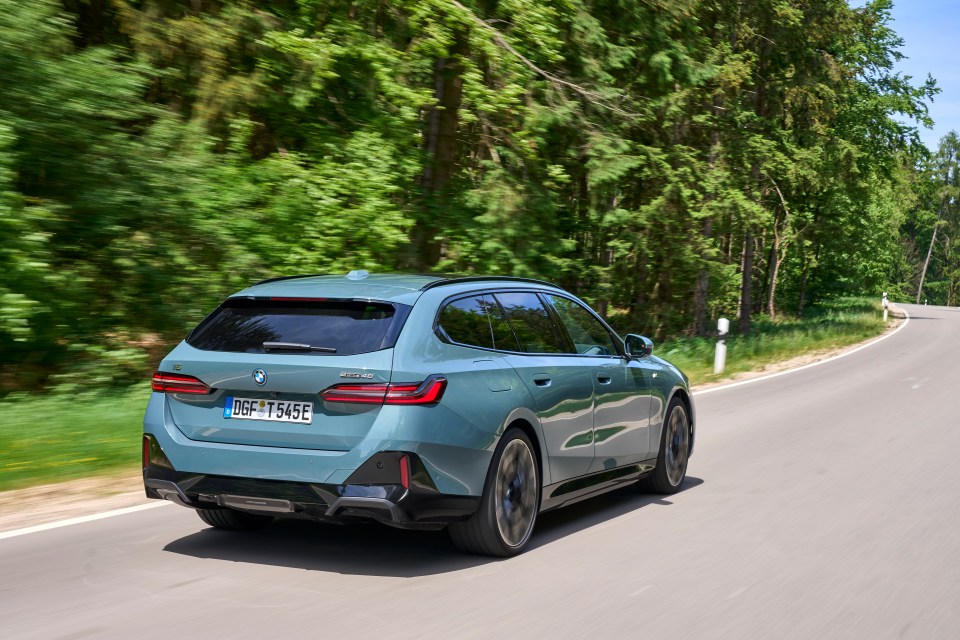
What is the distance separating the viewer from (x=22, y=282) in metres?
10.3

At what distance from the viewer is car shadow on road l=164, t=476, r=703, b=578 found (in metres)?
5.62

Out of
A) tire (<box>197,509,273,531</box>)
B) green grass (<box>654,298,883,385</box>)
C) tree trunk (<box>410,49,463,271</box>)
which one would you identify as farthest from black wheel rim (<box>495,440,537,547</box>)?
green grass (<box>654,298,883,385</box>)

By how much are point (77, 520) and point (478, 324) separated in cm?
281

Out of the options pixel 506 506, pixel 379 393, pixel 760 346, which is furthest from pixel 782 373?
pixel 379 393

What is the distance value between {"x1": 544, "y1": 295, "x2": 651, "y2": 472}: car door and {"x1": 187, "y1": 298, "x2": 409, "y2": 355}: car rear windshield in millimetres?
1831

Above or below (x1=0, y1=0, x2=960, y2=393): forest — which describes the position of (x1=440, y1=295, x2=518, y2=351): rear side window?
below

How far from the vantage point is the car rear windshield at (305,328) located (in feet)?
17.6

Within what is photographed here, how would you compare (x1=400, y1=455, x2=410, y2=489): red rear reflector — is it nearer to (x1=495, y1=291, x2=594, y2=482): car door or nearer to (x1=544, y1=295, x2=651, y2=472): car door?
(x1=495, y1=291, x2=594, y2=482): car door

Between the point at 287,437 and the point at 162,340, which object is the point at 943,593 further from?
the point at 162,340

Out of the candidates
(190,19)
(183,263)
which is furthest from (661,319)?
(183,263)

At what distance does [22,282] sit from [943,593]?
8452 millimetres

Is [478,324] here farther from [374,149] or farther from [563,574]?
[374,149]

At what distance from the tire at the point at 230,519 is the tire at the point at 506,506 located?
4.31 feet

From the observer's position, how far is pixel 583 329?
7297 millimetres
